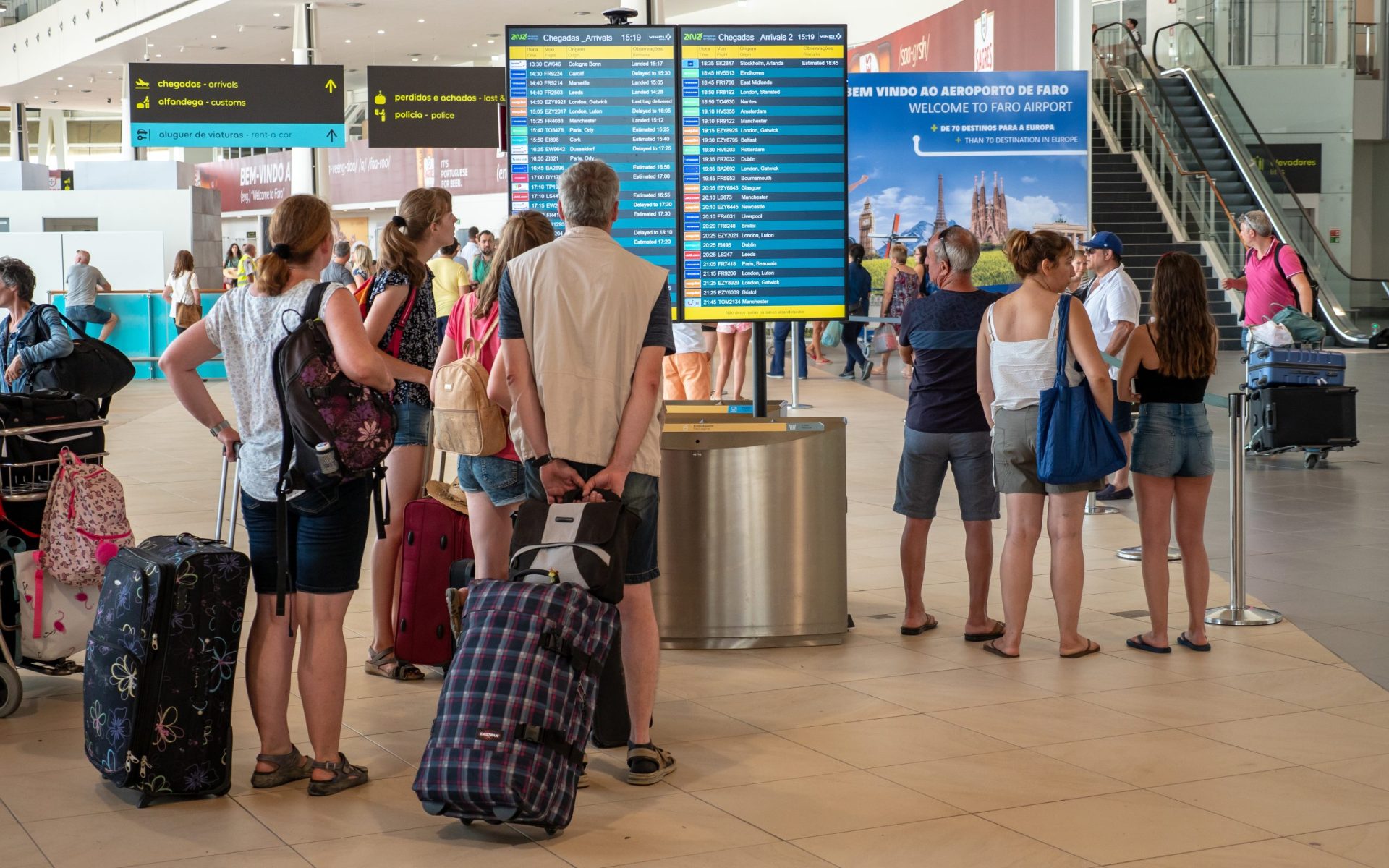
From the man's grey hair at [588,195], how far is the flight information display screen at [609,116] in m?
1.57

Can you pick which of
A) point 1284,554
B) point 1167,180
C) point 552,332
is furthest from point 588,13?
point 552,332

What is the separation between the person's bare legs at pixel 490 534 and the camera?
4.15 m

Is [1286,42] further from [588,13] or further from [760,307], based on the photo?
[760,307]

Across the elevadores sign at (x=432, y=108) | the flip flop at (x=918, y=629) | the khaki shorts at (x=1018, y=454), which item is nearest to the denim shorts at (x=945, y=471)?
the khaki shorts at (x=1018, y=454)

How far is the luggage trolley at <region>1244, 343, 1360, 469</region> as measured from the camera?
9.02 m

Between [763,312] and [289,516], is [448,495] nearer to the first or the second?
[289,516]

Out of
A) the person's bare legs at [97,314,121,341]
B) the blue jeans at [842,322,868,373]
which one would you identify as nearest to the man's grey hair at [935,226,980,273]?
the blue jeans at [842,322,868,373]

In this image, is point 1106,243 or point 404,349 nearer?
point 404,349

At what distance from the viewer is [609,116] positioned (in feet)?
17.0

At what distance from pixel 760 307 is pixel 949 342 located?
2.30 ft

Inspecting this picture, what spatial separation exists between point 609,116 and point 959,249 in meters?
1.32

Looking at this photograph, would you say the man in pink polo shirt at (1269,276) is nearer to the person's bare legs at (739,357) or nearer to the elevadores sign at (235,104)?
the person's bare legs at (739,357)

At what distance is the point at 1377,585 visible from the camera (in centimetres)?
598

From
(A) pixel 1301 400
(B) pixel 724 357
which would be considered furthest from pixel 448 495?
(B) pixel 724 357
